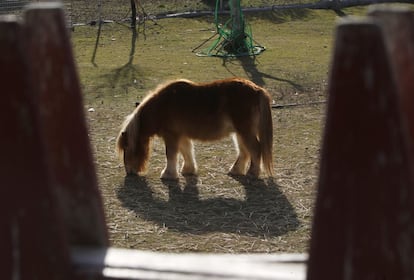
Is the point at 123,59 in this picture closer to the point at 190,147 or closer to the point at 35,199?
the point at 190,147

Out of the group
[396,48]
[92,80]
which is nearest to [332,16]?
[92,80]

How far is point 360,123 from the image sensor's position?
1.17 m

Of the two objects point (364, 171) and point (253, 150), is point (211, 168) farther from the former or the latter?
point (364, 171)

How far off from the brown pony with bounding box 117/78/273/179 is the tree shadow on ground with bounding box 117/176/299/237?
21 centimetres

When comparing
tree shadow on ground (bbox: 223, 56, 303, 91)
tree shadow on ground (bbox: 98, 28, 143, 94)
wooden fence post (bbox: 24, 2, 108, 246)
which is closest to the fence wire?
tree shadow on ground (bbox: 223, 56, 303, 91)

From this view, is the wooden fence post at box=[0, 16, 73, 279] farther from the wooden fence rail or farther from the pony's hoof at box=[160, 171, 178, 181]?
the pony's hoof at box=[160, 171, 178, 181]

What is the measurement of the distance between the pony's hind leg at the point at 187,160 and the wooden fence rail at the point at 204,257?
578cm

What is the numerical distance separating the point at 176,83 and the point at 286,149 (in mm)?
1593

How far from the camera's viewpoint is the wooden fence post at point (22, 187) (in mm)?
1239

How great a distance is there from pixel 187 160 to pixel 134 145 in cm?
57

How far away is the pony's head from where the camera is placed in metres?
7.04

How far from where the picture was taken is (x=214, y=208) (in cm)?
615

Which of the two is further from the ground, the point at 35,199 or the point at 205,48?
the point at 35,199

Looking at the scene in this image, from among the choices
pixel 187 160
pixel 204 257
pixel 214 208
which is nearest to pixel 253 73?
pixel 187 160
